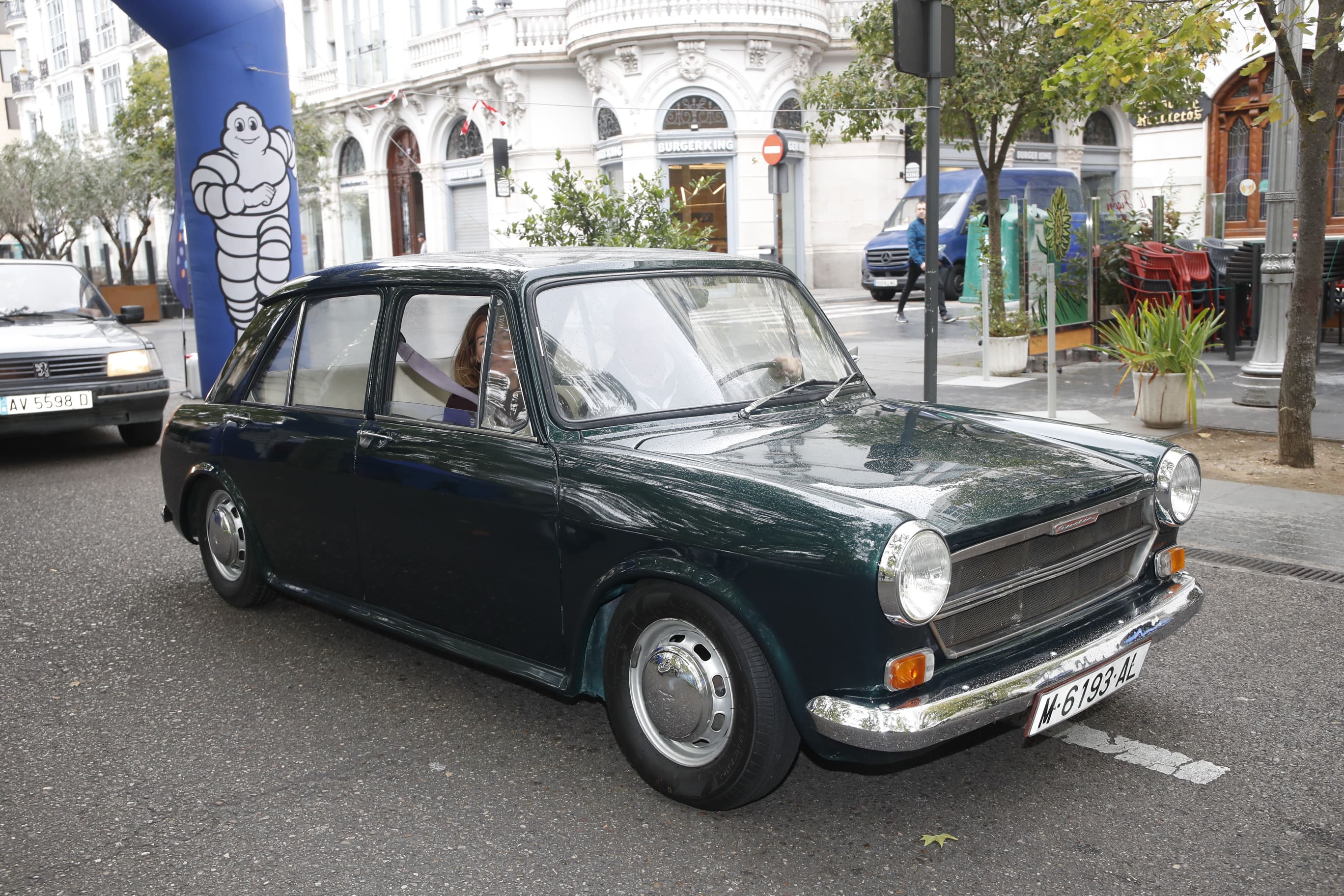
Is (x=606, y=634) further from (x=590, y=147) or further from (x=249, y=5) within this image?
(x=590, y=147)

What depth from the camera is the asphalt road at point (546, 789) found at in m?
3.07

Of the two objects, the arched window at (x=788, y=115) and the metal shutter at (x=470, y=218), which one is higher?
the arched window at (x=788, y=115)

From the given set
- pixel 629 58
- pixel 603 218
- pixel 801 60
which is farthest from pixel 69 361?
pixel 801 60

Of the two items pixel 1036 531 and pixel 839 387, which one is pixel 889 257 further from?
pixel 1036 531

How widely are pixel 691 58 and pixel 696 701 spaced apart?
28.8 metres

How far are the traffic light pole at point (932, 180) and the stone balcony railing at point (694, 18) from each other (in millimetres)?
24059

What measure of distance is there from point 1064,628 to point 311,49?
41309 millimetres

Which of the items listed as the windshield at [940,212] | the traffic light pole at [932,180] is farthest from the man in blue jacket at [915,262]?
the traffic light pole at [932,180]

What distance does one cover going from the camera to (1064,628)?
338cm

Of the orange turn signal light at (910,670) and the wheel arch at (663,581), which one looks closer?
the orange turn signal light at (910,670)

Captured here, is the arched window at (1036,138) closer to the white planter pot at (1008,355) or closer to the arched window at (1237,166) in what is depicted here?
the arched window at (1237,166)

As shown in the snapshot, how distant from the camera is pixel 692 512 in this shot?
3209 mm

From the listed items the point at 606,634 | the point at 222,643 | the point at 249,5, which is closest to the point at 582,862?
the point at 606,634

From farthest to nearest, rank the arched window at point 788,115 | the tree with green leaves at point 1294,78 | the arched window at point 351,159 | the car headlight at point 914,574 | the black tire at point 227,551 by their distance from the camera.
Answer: the arched window at point 351,159 < the arched window at point 788,115 < the tree with green leaves at point 1294,78 < the black tire at point 227,551 < the car headlight at point 914,574
